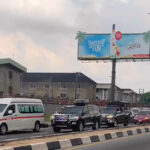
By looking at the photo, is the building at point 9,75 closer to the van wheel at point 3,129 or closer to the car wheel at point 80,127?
the car wheel at point 80,127

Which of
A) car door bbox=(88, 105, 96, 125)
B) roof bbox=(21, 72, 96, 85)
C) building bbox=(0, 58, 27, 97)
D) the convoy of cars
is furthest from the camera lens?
roof bbox=(21, 72, 96, 85)

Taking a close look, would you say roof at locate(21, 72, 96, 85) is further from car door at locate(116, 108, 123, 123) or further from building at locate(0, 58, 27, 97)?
car door at locate(116, 108, 123, 123)

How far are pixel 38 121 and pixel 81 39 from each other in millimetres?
45236

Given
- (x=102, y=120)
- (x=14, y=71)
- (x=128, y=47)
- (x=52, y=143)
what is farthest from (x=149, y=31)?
(x=52, y=143)

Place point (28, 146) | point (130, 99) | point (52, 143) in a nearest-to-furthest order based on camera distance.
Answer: point (28, 146)
point (52, 143)
point (130, 99)

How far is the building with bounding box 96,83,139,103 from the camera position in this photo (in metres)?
141

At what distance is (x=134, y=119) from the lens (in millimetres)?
43250

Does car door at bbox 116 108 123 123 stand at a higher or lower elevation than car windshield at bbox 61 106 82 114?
lower

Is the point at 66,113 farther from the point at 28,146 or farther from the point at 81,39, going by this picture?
the point at 81,39

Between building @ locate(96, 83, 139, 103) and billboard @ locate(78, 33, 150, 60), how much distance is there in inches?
2229

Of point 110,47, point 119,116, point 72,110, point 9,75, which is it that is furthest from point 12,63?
point 72,110

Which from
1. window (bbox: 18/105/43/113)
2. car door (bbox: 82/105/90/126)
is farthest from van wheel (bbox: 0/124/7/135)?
car door (bbox: 82/105/90/126)

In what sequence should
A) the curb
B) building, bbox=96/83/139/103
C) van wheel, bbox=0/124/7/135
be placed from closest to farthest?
the curb < van wheel, bbox=0/124/7/135 < building, bbox=96/83/139/103

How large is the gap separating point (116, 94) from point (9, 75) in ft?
290
